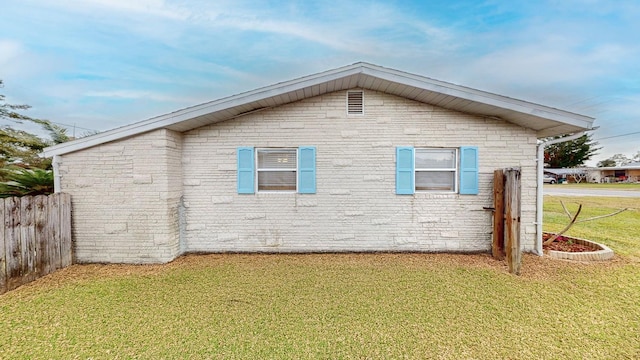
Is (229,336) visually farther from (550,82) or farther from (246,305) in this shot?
(550,82)

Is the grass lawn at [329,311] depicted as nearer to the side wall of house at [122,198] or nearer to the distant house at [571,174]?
the side wall of house at [122,198]

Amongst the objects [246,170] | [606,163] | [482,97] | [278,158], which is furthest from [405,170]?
[606,163]

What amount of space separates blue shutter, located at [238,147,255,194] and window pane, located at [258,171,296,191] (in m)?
0.21

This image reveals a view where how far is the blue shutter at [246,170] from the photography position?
568cm

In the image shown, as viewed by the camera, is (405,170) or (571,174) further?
(571,174)

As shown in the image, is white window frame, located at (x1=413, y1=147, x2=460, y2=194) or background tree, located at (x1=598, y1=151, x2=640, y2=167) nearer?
white window frame, located at (x1=413, y1=147, x2=460, y2=194)

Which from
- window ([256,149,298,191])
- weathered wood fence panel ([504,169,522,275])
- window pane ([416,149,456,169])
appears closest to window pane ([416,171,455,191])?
window pane ([416,149,456,169])

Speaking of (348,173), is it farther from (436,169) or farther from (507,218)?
(507,218)

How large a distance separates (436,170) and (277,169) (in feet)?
11.4

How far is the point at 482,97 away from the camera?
4961 mm

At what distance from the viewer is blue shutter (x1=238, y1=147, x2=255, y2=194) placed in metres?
5.68

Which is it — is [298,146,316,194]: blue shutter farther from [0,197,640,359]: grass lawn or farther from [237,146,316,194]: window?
[0,197,640,359]: grass lawn

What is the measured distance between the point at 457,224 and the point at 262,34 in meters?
8.21

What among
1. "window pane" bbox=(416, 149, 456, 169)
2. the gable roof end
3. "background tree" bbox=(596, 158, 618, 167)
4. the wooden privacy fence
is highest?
"background tree" bbox=(596, 158, 618, 167)
